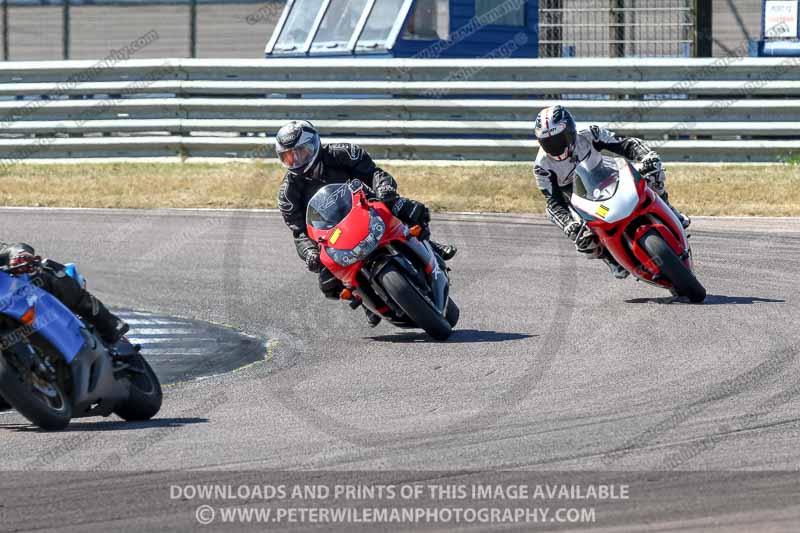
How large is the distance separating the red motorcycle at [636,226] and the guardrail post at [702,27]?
930 cm

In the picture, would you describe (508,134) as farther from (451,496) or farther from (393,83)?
(451,496)

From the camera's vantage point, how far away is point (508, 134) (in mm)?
18969

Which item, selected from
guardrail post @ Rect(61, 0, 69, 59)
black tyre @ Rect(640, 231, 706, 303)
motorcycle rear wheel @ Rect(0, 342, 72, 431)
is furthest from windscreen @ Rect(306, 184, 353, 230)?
guardrail post @ Rect(61, 0, 69, 59)

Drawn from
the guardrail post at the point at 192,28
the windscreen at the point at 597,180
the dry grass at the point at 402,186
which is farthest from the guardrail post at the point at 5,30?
the windscreen at the point at 597,180

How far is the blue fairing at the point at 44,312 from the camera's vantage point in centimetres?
703

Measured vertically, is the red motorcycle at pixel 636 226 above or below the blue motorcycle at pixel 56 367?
below

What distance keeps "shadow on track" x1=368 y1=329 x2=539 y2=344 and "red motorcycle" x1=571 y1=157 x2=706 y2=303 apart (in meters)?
1.49

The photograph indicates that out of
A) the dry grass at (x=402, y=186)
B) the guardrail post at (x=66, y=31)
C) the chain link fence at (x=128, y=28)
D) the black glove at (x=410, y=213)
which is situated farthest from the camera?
the guardrail post at (x=66, y=31)

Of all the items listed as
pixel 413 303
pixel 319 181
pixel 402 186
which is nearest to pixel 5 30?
pixel 402 186

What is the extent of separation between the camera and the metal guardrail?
18516 mm

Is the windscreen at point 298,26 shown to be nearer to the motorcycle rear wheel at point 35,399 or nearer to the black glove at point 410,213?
the black glove at point 410,213

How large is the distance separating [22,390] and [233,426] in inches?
42.5

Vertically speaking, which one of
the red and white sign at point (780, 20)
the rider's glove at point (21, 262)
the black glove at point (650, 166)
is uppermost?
the rider's glove at point (21, 262)

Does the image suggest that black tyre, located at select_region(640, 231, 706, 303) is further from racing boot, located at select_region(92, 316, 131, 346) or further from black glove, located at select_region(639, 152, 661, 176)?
racing boot, located at select_region(92, 316, 131, 346)
